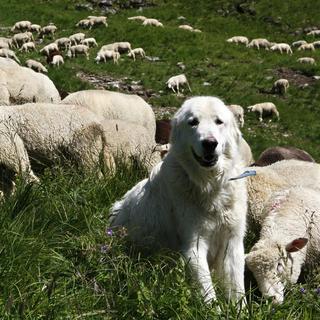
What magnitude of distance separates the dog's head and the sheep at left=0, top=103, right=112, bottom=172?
14.7 ft

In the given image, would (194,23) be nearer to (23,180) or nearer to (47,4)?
(47,4)

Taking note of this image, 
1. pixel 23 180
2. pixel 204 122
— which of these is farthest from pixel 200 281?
pixel 23 180

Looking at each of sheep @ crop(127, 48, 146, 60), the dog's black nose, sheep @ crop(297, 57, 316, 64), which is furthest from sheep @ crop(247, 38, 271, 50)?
the dog's black nose

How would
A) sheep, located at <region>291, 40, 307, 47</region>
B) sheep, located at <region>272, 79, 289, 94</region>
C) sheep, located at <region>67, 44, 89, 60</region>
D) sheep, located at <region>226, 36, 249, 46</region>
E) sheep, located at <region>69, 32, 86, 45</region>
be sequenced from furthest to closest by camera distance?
1. sheep, located at <region>291, 40, 307, 47</region>
2. sheep, located at <region>226, 36, 249, 46</region>
3. sheep, located at <region>69, 32, 86, 45</region>
4. sheep, located at <region>67, 44, 89, 60</region>
5. sheep, located at <region>272, 79, 289, 94</region>

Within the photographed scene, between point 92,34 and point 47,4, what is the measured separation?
378 inches

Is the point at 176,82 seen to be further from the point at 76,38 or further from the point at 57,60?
the point at 76,38

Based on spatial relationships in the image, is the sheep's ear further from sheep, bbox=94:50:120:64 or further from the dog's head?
sheep, bbox=94:50:120:64

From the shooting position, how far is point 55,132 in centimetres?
1126

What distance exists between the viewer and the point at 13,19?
122 ft

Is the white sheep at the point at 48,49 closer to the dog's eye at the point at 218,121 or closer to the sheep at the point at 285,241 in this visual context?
the sheep at the point at 285,241

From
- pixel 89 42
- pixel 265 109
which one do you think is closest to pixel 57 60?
pixel 89 42

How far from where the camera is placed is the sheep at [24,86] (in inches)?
600

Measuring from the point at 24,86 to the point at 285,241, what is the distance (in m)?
10.1

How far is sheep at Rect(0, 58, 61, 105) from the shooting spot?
1523 cm
